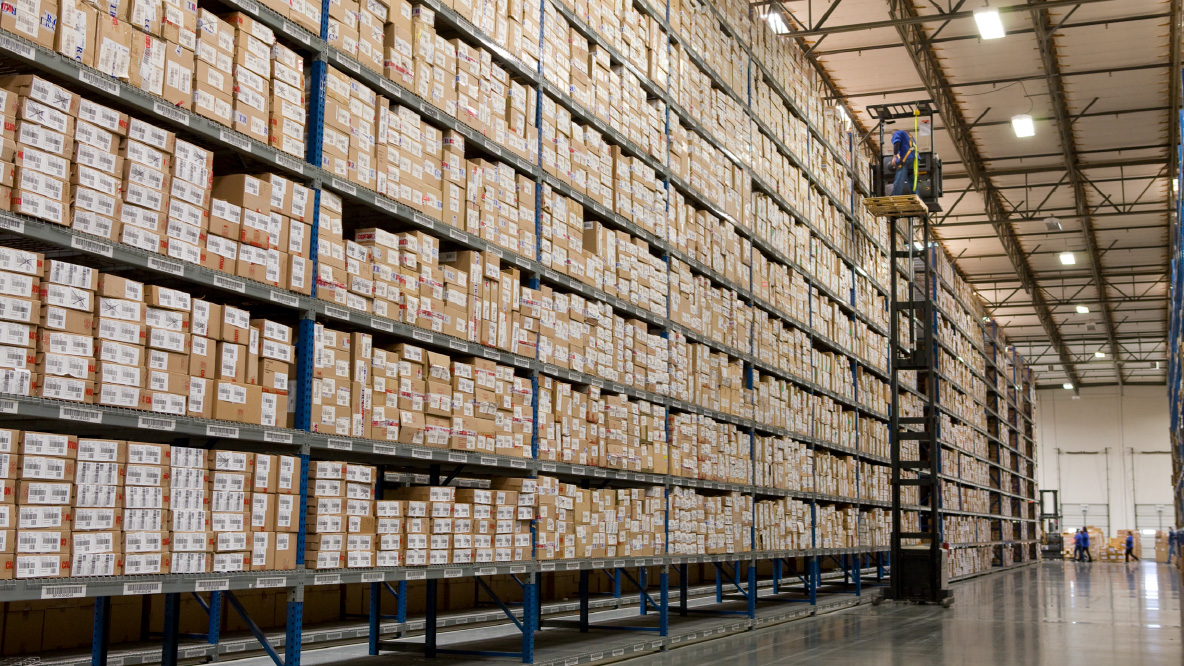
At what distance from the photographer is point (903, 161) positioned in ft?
53.1

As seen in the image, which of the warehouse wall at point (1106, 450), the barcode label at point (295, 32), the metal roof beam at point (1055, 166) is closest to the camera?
the barcode label at point (295, 32)

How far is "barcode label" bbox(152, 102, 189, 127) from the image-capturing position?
4.95 m

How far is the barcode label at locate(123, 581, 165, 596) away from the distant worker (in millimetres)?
13347

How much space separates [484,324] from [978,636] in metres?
7.08

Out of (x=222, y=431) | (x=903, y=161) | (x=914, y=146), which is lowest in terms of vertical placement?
(x=222, y=431)

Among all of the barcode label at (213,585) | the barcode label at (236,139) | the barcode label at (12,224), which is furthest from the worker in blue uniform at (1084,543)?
the barcode label at (12,224)

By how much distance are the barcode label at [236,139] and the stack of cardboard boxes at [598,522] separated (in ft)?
11.4

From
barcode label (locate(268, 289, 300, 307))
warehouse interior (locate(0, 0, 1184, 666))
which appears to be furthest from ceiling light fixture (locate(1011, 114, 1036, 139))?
barcode label (locate(268, 289, 300, 307))

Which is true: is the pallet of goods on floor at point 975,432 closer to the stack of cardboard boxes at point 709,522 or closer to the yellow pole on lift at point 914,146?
the yellow pole on lift at point 914,146

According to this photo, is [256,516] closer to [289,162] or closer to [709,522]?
[289,162]

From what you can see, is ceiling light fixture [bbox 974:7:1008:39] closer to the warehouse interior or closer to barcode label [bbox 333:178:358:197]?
the warehouse interior

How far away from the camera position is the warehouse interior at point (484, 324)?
4691mm

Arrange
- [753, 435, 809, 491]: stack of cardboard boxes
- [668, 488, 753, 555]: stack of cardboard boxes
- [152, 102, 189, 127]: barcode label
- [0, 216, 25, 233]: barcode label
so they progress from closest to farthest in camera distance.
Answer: [0, 216, 25, 233]: barcode label < [152, 102, 189, 127]: barcode label < [668, 488, 753, 555]: stack of cardboard boxes < [753, 435, 809, 491]: stack of cardboard boxes

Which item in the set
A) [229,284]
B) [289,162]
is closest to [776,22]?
[289,162]
